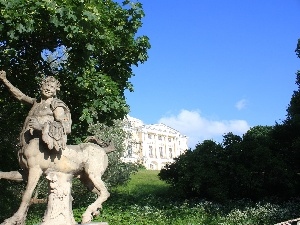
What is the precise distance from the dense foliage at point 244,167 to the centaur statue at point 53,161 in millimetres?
18200

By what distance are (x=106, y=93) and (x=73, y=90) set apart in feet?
4.30

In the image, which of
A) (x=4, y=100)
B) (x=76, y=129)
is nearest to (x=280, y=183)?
(x=76, y=129)

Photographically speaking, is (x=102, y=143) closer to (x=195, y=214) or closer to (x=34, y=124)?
(x=34, y=124)

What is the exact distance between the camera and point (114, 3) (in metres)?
16.0

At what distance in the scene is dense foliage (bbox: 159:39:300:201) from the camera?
2456 centimetres

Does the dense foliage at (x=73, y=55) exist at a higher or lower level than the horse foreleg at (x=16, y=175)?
higher

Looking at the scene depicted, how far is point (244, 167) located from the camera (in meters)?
25.2

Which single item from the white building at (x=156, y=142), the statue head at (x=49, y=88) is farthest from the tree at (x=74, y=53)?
the white building at (x=156, y=142)

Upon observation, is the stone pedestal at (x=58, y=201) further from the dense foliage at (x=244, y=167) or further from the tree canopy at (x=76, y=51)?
the dense foliage at (x=244, y=167)

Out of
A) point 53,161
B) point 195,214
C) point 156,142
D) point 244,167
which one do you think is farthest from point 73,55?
point 156,142

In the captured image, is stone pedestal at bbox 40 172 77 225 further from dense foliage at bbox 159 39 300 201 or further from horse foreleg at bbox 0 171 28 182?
dense foliage at bbox 159 39 300 201

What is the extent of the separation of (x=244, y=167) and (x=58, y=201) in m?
20.0

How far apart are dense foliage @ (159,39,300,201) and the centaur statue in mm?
18200

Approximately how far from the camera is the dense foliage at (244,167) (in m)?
24.6
